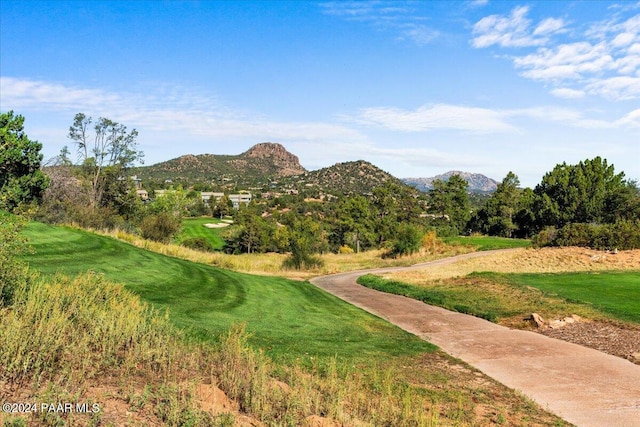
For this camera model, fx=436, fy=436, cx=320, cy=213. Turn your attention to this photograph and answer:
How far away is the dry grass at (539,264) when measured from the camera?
2825 centimetres

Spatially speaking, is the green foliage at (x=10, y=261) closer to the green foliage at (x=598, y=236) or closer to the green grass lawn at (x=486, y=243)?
the green foliage at (x=598, y=236)

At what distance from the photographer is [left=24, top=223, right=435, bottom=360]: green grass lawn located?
33.5 feet

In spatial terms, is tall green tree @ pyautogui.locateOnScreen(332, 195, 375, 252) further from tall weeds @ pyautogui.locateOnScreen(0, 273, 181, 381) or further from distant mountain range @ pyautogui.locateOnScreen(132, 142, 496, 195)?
distant mountain range @ pyautogui.locateOnScreen(132, 142, 496, 195)

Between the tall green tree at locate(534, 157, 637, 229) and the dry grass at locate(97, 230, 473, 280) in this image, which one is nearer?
the dry grass at locate(97, 230, 473, 280)

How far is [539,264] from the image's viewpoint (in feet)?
103

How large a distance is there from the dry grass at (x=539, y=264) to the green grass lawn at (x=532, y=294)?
2.99m

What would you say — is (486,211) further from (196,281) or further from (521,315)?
(196,281)

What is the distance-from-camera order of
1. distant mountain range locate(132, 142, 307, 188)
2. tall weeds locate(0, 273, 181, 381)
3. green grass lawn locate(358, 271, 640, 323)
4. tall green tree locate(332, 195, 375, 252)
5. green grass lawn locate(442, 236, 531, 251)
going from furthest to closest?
distant mountain range locate(132, 142, 307, 188) < tall green tree locate(332, 195, 375, 252) < green grass lawn locate(442, 236, 531, 251) < green grass lawn locate(358, 271, 640, 323) < tall weeds locate(0, 273, 181, 381)

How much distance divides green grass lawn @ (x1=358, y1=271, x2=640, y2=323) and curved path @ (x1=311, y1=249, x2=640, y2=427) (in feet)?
6.90

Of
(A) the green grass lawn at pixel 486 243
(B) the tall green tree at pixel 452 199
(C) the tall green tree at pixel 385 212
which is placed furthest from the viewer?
(B) the tall green tree at pixel 452 199

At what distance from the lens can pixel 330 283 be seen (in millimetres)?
27844

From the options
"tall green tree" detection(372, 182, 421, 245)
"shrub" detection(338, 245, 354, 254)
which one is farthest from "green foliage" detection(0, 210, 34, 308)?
"shrub" detection(338, 245, 354, 254)

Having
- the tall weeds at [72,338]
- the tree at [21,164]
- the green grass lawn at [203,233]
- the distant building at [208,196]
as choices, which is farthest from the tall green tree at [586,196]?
the distant building at [208,196]

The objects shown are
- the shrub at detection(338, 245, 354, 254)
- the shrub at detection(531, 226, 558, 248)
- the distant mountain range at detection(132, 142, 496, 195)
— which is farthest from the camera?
the distant mountain range at detection(132, 142, 496, 195)
